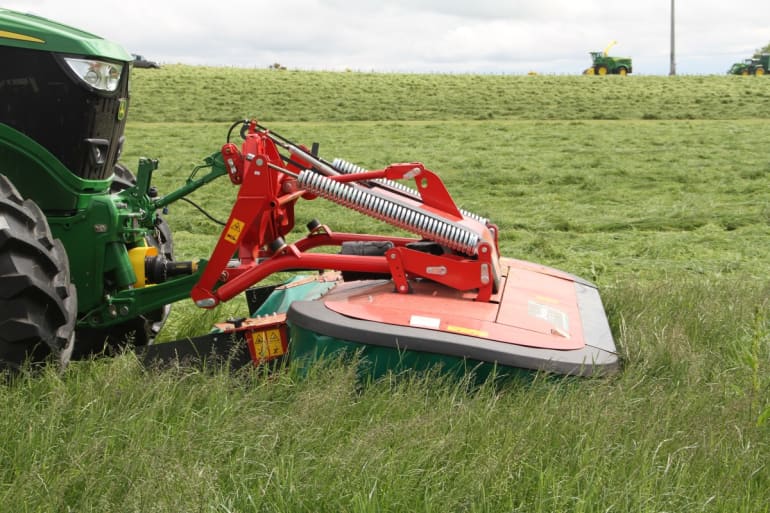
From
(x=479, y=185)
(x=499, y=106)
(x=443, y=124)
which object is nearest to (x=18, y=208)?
(x=479, y=185)

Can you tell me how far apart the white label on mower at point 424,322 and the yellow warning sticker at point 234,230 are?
0.93 m

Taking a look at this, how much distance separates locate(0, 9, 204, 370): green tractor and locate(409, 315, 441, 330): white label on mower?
4.00 feet

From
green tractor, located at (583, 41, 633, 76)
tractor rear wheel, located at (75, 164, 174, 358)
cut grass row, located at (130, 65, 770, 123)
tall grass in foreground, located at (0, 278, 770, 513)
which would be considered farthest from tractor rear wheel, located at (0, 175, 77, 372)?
green tractor, located at (583, 41, 633, 76)

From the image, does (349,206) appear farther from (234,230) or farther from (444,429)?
(444,429)

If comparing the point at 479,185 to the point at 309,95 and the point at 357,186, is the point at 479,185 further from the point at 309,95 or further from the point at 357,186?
the point at 309,95

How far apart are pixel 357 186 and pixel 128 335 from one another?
1.39 metres

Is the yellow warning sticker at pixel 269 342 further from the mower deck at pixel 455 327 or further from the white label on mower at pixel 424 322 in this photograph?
the white label on mower at pixel 424 322

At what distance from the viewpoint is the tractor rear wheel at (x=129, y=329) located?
456 cm

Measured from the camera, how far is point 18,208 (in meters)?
3.53

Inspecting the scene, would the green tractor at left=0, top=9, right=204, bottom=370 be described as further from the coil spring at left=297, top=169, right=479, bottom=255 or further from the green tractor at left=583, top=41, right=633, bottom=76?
the green tractor at left=583, top=41, right=633, bottom=76

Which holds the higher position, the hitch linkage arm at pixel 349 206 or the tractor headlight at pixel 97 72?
the tractor headlight at pixel 97 72

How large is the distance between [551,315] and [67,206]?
2.19m

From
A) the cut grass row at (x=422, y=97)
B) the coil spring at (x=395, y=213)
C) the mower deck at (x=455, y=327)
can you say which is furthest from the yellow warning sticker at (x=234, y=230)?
the cut grass row at (x=422, y=97)

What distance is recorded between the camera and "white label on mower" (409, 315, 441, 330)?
356 centimetres
